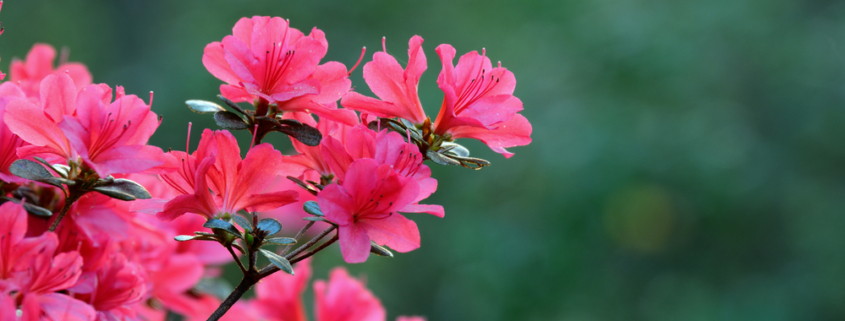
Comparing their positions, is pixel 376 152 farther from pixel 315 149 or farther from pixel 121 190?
pixel 121 190

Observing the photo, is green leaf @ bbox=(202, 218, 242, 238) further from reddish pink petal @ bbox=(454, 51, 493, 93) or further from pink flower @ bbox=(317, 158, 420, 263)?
reddish pink petal @ bbox=(454, 51, 493, 93)

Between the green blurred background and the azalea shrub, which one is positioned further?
the green blurred background

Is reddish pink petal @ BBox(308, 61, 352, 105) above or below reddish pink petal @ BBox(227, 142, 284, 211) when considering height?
above

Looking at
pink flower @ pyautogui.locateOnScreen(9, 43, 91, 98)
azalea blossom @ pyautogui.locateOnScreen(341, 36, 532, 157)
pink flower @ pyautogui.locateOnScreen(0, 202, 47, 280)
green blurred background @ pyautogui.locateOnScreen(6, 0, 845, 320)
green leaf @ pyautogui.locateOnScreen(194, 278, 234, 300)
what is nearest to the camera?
pink flower @ pyautogui.locateOnScreen(0, 202, 47, 280)

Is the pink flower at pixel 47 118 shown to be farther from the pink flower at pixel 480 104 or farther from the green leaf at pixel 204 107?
the pink flower at pixel 480 104

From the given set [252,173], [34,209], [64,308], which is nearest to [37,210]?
[34,209]

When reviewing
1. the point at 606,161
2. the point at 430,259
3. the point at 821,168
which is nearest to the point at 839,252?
the point at 821,168

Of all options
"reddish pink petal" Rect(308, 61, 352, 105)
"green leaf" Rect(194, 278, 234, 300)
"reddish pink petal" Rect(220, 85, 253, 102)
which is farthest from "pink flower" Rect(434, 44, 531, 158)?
"green leaf" Rect(194, 278, 234, 300)
